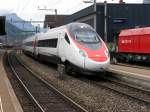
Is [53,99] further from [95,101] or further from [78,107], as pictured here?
[78,107]

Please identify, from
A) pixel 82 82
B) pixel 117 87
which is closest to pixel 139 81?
pixel 117 87

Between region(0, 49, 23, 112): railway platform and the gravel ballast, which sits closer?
region(0, 49, 23, 112): railway platform

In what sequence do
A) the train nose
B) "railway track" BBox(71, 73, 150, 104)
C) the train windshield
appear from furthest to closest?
the train windshield
the train nose
"railway track" BBox(71, 73, 150, 104)

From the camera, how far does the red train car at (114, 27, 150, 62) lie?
1276 inches

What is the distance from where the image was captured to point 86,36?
22.6 metres

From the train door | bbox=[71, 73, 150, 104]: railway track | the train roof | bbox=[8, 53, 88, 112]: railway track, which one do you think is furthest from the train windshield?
the train roof

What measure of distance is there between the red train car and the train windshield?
392 inches

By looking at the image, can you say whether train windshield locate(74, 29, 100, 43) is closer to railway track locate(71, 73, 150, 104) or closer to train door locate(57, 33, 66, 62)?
train door locate(57, 33, 66, 62)

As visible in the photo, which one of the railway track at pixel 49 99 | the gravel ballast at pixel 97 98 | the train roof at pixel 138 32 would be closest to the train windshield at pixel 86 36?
the gravel ballast at pixel 97 98

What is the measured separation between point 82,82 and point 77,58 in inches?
54.5

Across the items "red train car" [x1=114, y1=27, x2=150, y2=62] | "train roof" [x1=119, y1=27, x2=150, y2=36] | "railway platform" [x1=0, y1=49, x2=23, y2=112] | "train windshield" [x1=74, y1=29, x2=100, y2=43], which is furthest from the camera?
"train roof" [x1=119, y1=27, x2=150, y2=36]

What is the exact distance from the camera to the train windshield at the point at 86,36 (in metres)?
22.3

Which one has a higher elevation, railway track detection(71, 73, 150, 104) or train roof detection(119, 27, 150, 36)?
train roof detection(119, 27, 150, 36)

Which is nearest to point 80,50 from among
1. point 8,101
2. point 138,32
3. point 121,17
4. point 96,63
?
point 96,63
